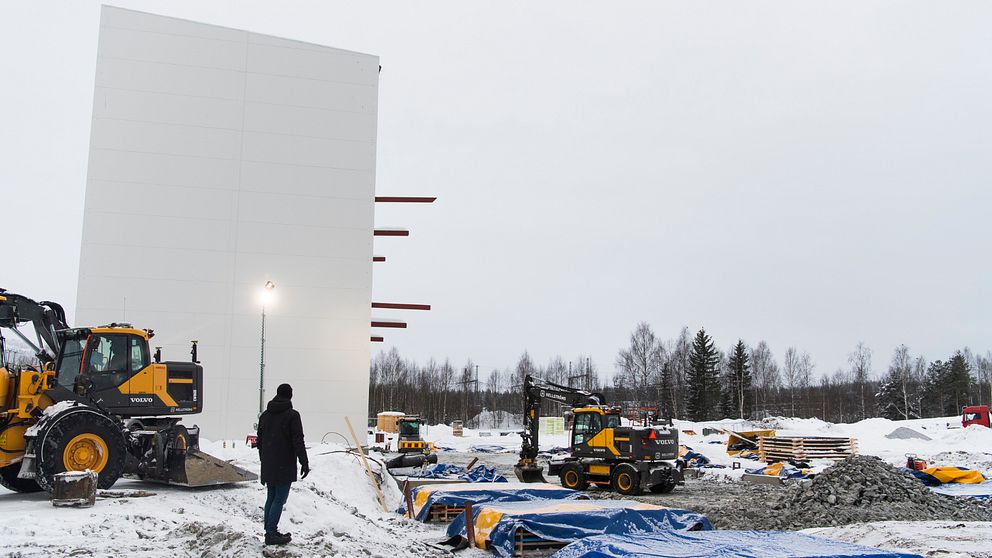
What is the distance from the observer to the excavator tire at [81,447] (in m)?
11.1

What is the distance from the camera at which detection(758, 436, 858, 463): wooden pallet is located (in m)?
29.8

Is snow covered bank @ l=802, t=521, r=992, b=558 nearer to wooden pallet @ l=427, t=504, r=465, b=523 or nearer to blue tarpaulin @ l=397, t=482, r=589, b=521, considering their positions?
blue tarpaulin @ l=397, t=482, r=589, b=521

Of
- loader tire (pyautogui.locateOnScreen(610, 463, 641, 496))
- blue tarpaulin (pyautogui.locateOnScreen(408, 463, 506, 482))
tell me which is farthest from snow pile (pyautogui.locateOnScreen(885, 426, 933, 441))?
blue tarpaulin (pyautogui.locateOnScreen(408, 463, 506, 482))

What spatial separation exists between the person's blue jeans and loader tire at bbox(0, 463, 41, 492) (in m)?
6.28

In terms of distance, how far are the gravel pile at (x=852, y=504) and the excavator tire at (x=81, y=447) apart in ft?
36.1

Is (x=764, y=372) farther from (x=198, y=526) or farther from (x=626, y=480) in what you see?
(x=198, y=526)

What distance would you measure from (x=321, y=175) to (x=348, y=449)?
1858 centimetres

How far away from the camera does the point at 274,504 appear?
8719mm

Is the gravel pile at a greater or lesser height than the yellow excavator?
lesser

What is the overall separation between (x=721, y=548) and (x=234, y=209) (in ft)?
96.3

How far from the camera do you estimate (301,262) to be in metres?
34.2

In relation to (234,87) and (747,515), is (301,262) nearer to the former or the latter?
(234,87)

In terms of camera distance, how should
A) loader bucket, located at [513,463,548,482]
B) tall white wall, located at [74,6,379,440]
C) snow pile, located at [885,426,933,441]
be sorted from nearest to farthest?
1. loader bucket, located at [513,463,548,482]
2. tall white wall, located at [74,6,379,440]
3. snow pile, located at [885,426,933,441]

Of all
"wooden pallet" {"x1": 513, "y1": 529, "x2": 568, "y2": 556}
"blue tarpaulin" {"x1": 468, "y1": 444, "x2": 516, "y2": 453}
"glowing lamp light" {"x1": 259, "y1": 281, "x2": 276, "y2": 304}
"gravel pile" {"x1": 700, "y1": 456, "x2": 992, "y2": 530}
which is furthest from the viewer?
"blue tarpaulin" {"x1": 468, "y1": 444, "x2": 516, "y2": 453}
